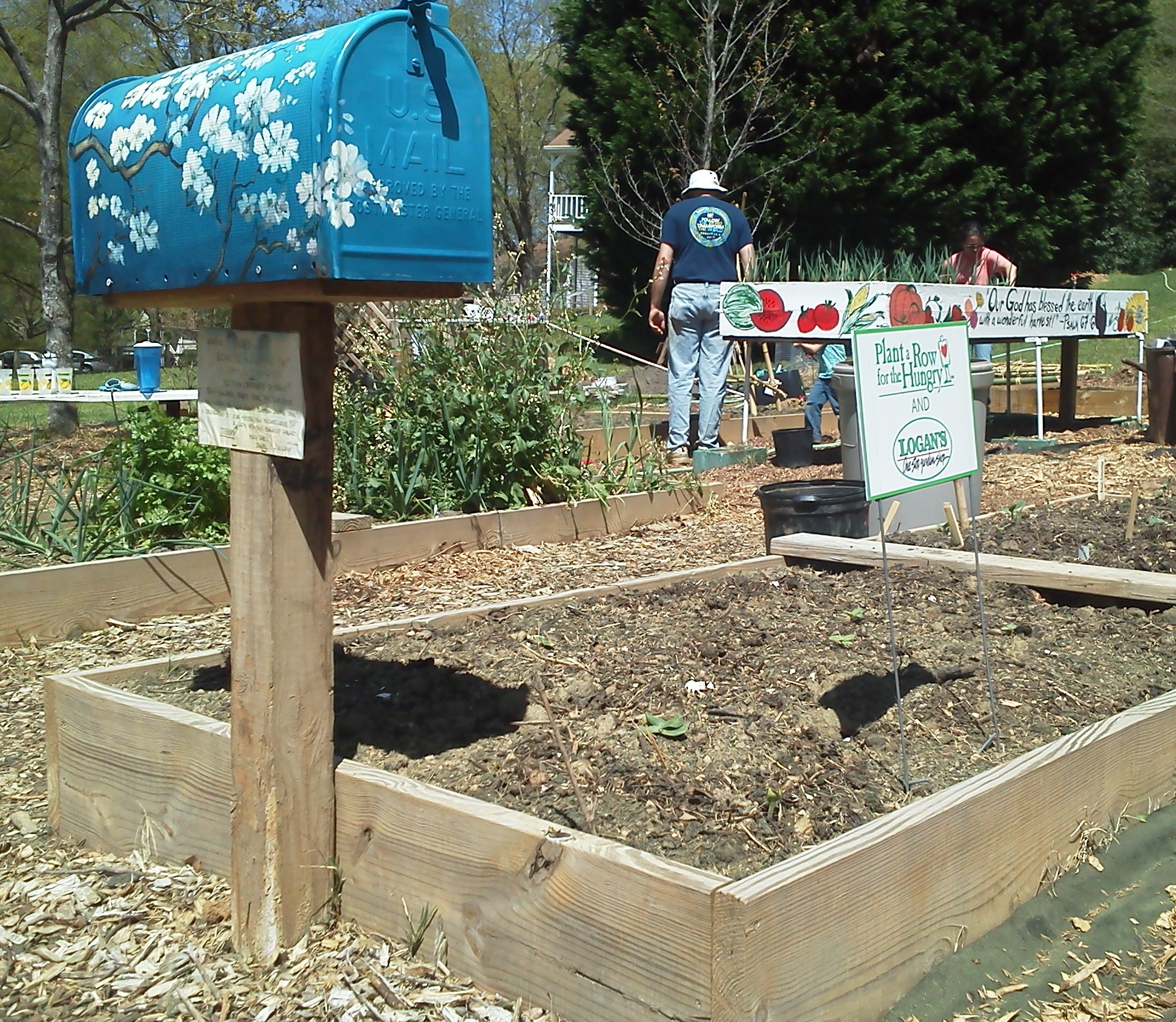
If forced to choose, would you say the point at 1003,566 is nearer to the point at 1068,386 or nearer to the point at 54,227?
the point at 1068,386

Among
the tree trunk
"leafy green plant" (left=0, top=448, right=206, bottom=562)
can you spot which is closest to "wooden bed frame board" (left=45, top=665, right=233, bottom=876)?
"leafy green plant" (left=0, top=448, right=206, bottom=562)

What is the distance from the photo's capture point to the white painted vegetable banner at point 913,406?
11.2 ft

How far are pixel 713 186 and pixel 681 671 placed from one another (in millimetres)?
6803

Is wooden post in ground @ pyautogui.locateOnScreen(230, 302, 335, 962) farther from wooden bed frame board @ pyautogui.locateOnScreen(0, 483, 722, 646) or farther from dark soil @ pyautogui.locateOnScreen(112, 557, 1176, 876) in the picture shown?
wooden bed frame board @ pyautogui.locateOnScreen(0, 483, 722, 646)

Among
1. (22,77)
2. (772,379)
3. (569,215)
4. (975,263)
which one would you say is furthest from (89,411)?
(569,215)

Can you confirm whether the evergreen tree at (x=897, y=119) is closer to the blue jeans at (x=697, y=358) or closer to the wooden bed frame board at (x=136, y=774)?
the blue jeans at (x=697, y=358)

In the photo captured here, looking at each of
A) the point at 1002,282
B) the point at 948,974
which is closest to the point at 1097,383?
the point at 1002,282

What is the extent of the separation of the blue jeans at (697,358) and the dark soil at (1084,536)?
10.3 ft

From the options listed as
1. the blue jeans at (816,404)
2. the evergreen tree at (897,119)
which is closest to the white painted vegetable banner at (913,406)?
the blue jeans at (816,404)

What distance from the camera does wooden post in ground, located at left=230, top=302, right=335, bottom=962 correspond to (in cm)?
270

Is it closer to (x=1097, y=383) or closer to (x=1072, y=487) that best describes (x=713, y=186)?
(x=1072, y=487)

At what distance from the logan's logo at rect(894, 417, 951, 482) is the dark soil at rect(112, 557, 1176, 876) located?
0.68m

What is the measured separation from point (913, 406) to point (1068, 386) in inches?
408

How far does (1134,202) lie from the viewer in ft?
119
